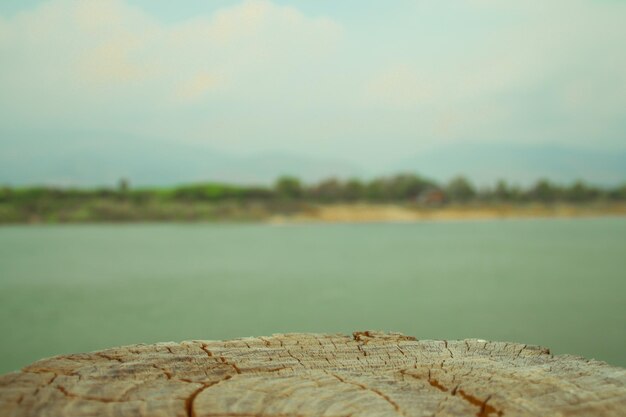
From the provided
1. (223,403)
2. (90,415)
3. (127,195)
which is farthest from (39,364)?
(127,195)

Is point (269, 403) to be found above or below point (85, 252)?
above

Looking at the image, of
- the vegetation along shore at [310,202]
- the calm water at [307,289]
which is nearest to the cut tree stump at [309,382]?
the calm water at [307,289]

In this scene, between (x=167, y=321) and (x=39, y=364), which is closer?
(x=39, y=364)

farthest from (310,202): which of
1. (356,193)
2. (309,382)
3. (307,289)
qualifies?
(309,382)

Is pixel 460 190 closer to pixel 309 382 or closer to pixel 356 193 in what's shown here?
pixel 356 193

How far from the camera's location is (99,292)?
28.4 feet

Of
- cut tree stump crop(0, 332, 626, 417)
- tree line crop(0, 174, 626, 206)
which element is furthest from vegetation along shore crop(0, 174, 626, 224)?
cut tree stump crop(0, 332, 626, 417)

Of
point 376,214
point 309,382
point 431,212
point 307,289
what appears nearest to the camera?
point 309,382

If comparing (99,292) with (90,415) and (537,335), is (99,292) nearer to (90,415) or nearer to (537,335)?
(537,335)

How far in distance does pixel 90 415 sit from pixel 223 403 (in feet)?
0.74

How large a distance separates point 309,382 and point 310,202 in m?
20.0

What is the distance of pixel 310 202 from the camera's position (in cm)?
2125

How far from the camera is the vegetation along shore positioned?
A: 741 inches

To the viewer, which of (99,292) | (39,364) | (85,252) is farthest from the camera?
(85,252)
